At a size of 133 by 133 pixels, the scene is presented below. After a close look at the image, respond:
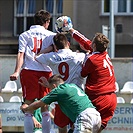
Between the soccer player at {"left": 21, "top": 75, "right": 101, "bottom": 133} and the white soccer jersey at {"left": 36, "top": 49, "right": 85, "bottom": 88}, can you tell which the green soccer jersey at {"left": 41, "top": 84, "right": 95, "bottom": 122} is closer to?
the soccer player at {"left": 21, "top": 75, "right": 101, "bottom": 133}

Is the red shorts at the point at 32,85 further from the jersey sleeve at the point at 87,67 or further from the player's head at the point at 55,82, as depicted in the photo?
the player's head at the point at 55,82

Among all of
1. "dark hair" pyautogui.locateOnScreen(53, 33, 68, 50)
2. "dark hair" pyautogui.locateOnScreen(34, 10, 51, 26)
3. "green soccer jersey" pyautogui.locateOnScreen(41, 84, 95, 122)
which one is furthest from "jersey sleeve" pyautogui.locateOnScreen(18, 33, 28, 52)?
"green soccer jersey" pyautogui.locateOnScreen(41, 84, 95, 122)

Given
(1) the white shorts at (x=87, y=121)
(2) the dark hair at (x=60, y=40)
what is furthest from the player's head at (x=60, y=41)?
(1) the white shorts at (x=87, y=121)

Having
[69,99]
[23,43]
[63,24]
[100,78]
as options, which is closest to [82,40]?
[63,24]

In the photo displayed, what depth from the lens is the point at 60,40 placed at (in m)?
7.96

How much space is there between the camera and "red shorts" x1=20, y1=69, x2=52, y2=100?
27.0 feet

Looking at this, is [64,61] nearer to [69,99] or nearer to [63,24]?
[63,24]

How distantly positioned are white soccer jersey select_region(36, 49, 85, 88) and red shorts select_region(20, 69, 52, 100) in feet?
1.27

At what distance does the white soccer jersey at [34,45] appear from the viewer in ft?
27.1

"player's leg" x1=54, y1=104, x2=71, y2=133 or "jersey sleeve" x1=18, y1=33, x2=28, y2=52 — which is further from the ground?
"jersey sleeve" x1=18, y1=33, x2=28, y2=52

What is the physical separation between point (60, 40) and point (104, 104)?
42.6 inches

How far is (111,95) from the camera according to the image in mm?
7879

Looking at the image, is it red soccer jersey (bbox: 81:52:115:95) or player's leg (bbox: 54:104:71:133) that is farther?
player's leg (bbox: 54:104:71:133)

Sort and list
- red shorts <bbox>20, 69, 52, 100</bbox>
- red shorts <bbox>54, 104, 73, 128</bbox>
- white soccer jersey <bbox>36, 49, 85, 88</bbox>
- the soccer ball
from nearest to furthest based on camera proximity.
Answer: white soccer jersey <bbox>36, 49, 85, 88</bbox> < red shorts <bbox>54, 104, 73, 128</bbox> < the soccer ball < red shorts <bbox>20, 69, 52, 100</bbox>
